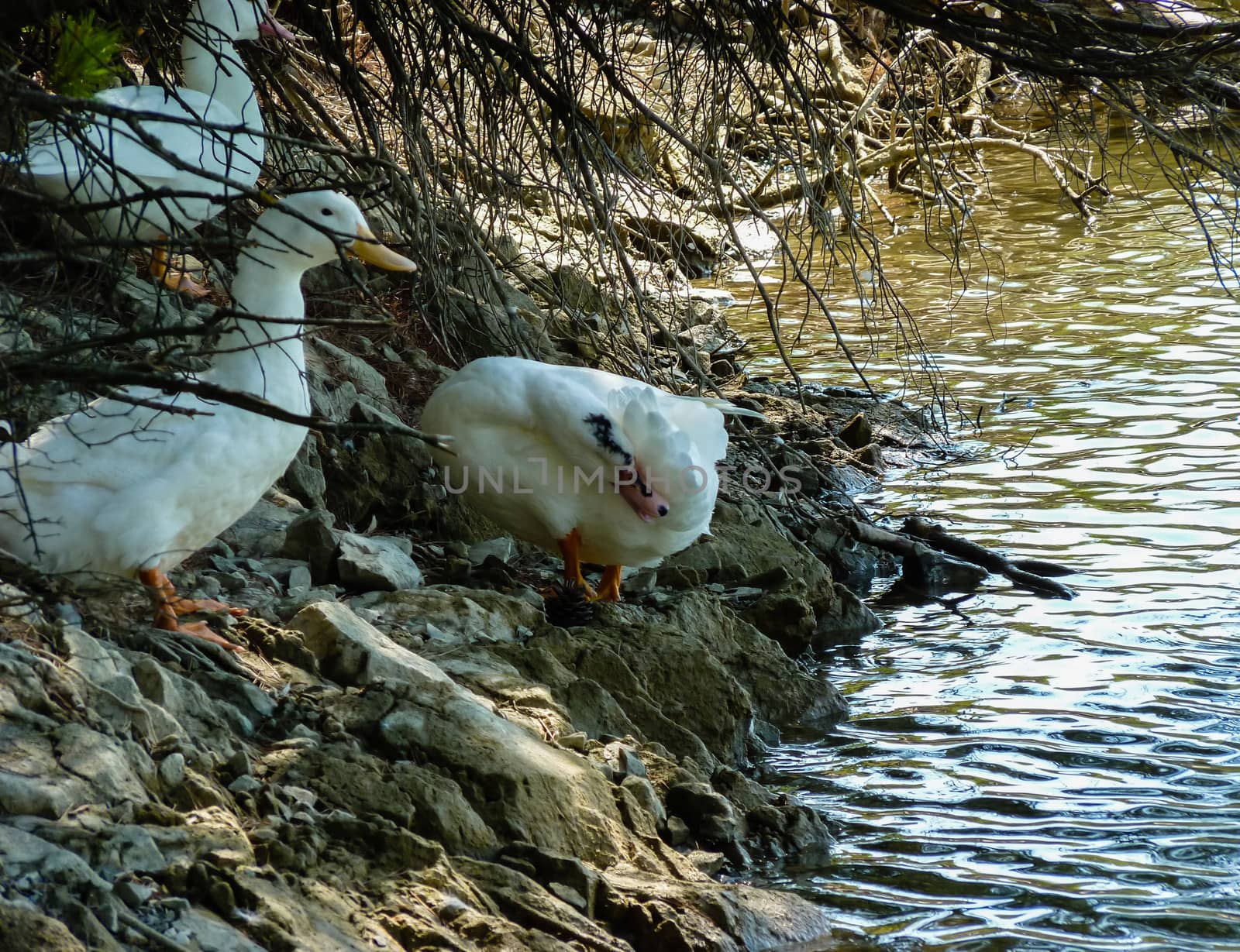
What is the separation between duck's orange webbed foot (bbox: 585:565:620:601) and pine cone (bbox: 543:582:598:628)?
13.4 inches

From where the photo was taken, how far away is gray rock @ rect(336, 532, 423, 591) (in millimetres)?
4754

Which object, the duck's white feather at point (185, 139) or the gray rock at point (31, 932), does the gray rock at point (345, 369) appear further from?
the gray rock at point (31, 932)

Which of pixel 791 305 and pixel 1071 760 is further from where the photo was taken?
pixel 791 305

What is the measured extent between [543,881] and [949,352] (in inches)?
308

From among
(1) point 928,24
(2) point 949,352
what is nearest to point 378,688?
(1) point 928,24

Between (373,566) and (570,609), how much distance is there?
78 cm

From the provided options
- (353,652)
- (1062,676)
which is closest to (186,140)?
(353,652)

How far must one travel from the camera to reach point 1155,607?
237 inches

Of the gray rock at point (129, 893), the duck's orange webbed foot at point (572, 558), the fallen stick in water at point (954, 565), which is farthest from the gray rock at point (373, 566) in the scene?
the fallen stick in water at point (954, 565)

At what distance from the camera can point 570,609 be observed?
5.15 meters

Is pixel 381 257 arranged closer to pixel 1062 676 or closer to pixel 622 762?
pixel 622 762

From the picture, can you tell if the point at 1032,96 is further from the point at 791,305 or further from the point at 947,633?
the point at 791,305

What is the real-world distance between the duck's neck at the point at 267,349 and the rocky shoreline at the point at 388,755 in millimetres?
646

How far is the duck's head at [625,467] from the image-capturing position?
5156 mm
